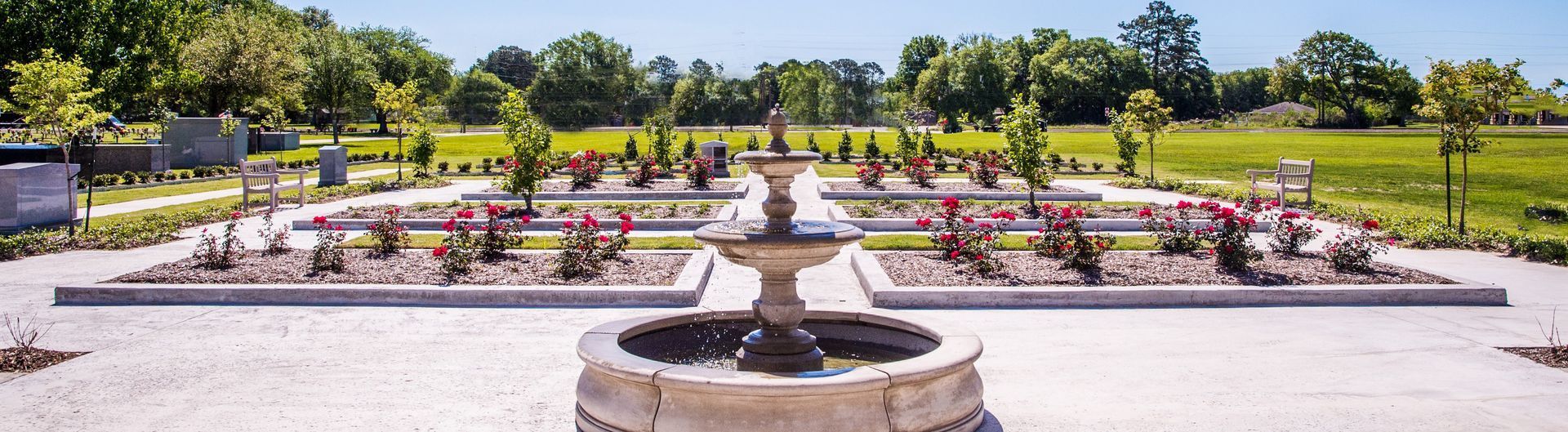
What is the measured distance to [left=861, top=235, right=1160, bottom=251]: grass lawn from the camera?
12.5m

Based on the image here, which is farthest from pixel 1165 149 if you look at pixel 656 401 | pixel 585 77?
pixel 585 77

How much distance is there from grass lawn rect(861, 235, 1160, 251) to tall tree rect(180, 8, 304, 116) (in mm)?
42181

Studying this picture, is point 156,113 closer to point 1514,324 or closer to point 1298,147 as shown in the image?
point 1514,324

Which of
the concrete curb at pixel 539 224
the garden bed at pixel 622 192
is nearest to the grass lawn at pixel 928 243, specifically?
the concrete curb at pixel 539 224

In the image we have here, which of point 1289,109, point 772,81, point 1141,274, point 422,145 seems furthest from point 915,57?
point 1141,274

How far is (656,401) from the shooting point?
4824 mm

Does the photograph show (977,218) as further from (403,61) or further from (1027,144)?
(403,61)

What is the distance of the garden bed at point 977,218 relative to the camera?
49.0 feet

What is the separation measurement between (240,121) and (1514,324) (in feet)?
124

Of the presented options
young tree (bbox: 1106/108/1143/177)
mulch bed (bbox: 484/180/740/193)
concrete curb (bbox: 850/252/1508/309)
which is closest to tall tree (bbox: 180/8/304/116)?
mulch bed (bbox: 484/180/740/193)

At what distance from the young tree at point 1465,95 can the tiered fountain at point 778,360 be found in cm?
1131

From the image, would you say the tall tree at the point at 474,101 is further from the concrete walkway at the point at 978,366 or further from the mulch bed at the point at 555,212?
the concrete walkway at the point at 978,366

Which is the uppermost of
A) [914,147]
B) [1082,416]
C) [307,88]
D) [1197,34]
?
→ [1197,34]

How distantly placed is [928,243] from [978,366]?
20.1ft
